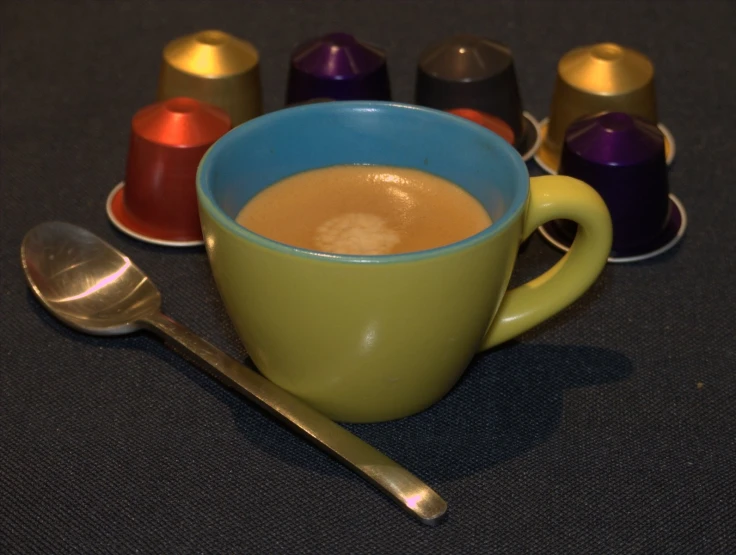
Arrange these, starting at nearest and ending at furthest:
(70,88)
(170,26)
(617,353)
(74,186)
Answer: (617,353)
(74,186)
(70,88)
(170,26)

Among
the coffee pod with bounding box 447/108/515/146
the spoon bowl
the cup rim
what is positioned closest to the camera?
the cup rim

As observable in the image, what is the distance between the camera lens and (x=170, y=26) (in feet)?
3.15

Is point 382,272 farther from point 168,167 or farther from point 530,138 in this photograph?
point 530,138

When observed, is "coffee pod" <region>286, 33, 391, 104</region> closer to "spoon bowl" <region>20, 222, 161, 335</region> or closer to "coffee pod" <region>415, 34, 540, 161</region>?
"coffee pod" <region>415, 34, 540, 161</region>

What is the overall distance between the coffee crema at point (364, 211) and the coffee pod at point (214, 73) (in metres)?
0.20

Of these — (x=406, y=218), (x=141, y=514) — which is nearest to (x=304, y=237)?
(x=406, y=218)

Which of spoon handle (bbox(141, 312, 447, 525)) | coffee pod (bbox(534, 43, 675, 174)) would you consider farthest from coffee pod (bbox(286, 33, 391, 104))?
spoon handle (bbox(141, 312, 447, 525))

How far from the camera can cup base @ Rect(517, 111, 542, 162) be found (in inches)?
30.4

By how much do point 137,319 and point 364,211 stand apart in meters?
0.15

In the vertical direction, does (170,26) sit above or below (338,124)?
below

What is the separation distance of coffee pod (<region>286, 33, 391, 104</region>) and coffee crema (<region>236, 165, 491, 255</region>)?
0.17 metres

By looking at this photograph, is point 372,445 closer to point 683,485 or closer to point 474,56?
point 683,485

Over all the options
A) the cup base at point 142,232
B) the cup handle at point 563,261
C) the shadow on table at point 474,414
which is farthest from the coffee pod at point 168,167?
the cup handle at point 563,261

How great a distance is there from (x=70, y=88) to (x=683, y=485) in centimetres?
61
